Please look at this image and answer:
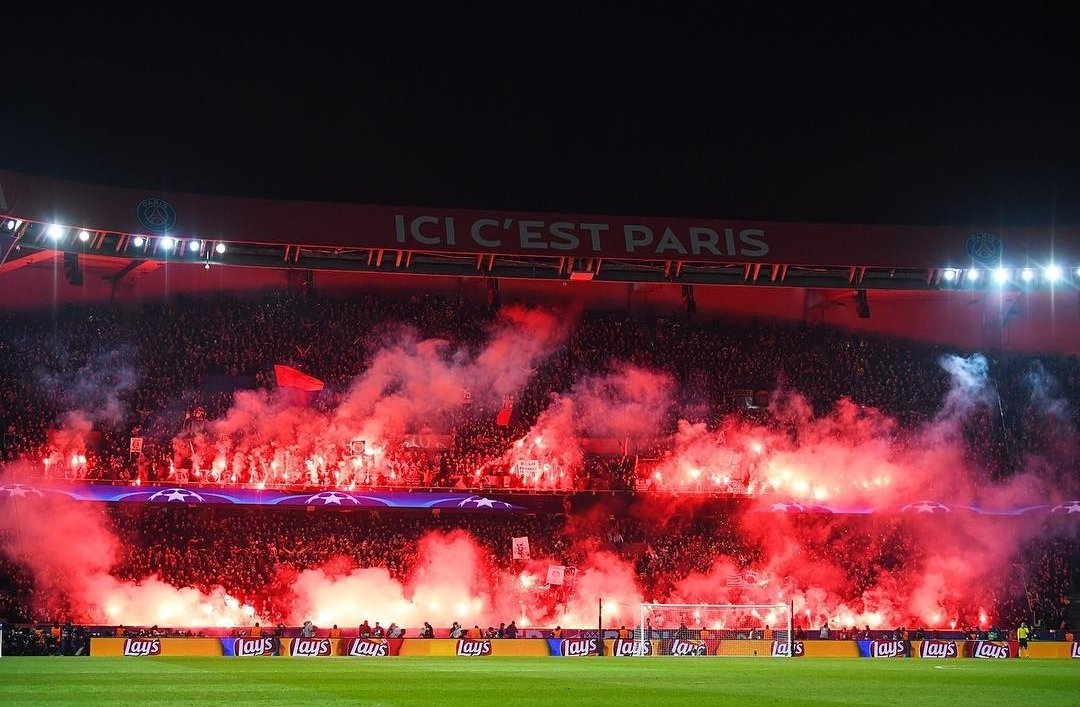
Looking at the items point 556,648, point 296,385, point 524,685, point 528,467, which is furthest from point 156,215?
point 524,685

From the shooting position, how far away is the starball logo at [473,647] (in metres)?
31.2

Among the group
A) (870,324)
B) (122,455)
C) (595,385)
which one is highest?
(870,324)

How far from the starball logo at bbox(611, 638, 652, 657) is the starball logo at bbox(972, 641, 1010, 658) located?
9190 mm

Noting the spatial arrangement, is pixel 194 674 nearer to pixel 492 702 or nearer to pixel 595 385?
pixel 492 702

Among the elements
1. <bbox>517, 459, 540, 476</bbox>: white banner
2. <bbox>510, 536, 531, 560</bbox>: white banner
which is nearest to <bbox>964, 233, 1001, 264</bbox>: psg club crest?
<bbox>517, 459, 540, 476</bbox>: white banner

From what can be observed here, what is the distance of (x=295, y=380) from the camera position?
124ft

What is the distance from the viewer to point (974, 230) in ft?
134

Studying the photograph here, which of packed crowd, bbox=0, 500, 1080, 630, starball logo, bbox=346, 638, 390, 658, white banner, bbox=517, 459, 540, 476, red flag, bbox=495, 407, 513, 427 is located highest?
red flag, bbox=495, 407, 513, 427

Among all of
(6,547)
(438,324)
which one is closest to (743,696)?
(6,547)

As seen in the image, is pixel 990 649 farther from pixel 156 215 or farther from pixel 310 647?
pixel 156 215

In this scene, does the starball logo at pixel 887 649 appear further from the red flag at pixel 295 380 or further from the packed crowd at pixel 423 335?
the red flag at pixel 295 380

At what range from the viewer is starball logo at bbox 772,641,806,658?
3189 cm

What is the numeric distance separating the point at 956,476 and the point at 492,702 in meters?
29.5

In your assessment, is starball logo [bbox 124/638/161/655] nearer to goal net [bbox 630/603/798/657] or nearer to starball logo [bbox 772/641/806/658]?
goal net [bbox 630/603/798/657]
